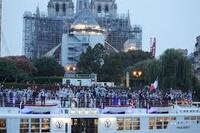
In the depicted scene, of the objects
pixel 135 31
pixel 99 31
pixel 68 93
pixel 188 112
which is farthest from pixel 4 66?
pixel 135 31

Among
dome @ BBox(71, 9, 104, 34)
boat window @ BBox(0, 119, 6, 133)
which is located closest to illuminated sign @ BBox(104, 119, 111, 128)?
boat window @ BBox(0, 119, 6, 133)

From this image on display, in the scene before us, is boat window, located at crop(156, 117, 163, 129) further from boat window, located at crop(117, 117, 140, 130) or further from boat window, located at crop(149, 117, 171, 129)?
boat window, located at crop(117, 117, 140, 130)

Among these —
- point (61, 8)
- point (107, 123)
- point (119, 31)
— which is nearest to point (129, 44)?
point (119, 31)

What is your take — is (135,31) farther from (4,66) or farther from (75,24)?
(4,66)

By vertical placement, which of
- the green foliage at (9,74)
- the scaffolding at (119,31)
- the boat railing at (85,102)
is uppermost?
the scaffolding at (119,31)

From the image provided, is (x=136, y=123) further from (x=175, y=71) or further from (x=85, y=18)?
(x=85, y=18)

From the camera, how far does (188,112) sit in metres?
Result: 29.5

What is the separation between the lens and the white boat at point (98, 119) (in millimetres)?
26594

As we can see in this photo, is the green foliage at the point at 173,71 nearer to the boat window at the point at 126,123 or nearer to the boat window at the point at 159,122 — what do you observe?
the boat window at the point at 159,122

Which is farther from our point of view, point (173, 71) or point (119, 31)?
point (119, 31)

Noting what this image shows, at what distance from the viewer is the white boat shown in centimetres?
2659

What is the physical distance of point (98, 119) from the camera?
27.7m

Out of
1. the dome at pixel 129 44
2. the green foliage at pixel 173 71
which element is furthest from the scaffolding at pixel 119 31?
the green foliage at pixel 173 71

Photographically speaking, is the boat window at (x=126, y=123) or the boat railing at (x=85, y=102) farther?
the boat railing at (x=85, y=102)
